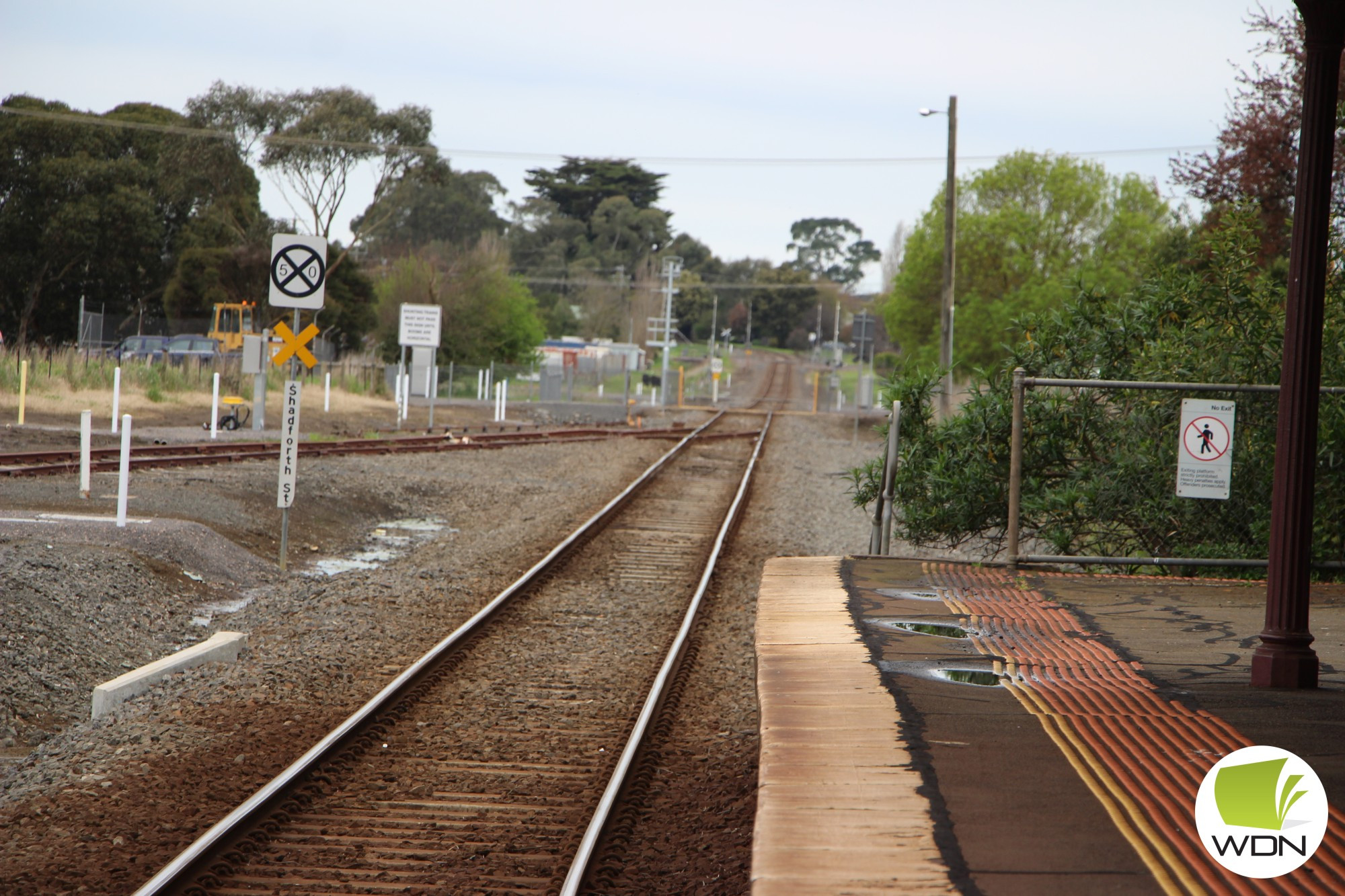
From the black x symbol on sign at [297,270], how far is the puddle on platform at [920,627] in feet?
22.5

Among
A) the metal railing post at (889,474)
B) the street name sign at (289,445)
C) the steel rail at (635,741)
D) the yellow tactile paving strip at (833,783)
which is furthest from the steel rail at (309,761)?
the metal railing post at (889,474)

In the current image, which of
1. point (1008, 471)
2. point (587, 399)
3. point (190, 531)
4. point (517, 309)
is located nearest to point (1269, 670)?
point (1008, 471)

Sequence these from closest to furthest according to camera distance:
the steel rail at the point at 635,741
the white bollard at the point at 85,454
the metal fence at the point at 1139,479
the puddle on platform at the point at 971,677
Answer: the steel rail at the point at 635,741
the puddle on platform at the point at 971,677
the metal fence at the point at 1139,479
the white bollard at the point at 85,454

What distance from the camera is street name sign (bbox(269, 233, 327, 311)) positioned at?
12.6 m

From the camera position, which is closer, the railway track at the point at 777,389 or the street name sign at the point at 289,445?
the street name sign at the point at 289,445

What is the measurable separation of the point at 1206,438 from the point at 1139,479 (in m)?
1.47

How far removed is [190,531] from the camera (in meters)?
13.3

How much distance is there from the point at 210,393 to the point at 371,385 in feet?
29.2

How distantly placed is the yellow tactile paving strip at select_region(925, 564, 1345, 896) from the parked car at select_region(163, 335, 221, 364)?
40507 millimetres

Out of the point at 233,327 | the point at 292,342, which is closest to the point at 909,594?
the point at 292,342

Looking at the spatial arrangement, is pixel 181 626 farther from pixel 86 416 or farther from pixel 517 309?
pixel 517 309

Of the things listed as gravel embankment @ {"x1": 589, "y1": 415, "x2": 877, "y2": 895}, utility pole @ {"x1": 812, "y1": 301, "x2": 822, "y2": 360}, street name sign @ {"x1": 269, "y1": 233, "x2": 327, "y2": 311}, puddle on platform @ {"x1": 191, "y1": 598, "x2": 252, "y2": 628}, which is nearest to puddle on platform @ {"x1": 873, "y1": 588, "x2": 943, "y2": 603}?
gravel embankment @ {"x1": 589, "y1": 415, "x2": 877, "y2": 895}

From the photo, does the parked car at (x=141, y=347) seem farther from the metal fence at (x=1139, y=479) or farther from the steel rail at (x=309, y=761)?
the metal fence at (x=1139, y=479)

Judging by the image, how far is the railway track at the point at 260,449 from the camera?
18.1m
